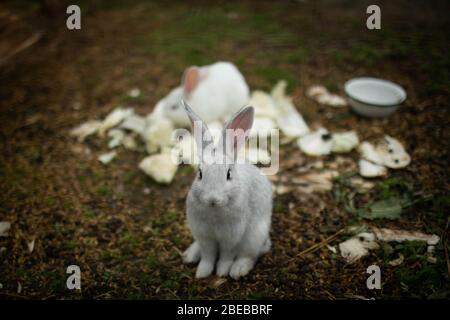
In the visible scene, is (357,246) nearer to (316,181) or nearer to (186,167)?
(316,181)

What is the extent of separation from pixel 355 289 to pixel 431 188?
1.56 metres

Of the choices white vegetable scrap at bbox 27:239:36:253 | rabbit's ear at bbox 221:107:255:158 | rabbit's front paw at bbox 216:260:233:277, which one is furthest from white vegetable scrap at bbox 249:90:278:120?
white vegetable scrap at bbox 27:239:36:253

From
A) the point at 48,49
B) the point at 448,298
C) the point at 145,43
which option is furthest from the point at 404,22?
the point at 48,49

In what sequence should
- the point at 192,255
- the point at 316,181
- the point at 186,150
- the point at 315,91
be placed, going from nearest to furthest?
the point at 192,255, the point at 316,181, the point at 186,150, the point at 315,91

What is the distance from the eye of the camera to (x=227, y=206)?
2.58 meters

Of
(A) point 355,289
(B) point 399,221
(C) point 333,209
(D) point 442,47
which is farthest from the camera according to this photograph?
(D) point 442,47

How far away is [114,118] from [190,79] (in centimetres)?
121

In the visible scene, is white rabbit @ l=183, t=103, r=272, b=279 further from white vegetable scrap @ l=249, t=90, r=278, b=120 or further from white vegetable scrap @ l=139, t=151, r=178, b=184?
white vegetable scrap @ l=249, t=90, r=278, b=120

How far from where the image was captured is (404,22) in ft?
22.4

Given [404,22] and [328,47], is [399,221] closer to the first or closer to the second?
[328,47]

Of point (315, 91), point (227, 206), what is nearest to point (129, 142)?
point (227, 206)

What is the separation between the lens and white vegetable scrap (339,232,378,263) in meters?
3.16

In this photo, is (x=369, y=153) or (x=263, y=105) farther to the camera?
(x=263, y=105)

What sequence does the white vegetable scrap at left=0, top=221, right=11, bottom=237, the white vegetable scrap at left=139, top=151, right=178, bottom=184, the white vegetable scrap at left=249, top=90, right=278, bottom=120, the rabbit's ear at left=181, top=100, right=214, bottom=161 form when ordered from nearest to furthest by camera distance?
1. the rabbit's ear at left=181, top=100, right=214, bottom=161
2. the white vegetable scrap at left=0, top=221, right=11, bottom=237
3. the white vegetable scrap at left=139, top=151, right=178, bottom=184
4. the white vegetable scrap at left=249, top=90, right=278, bottom=120
